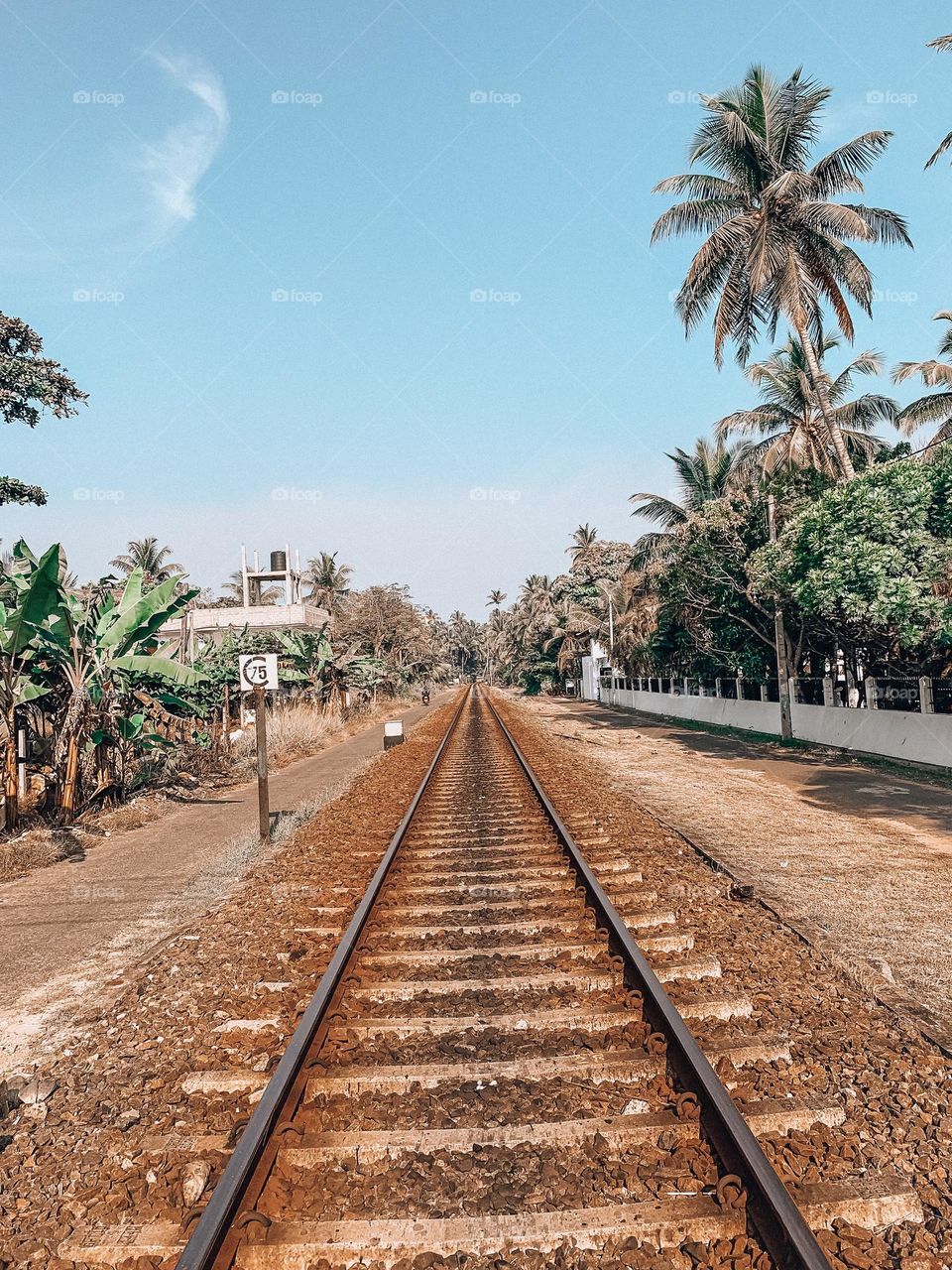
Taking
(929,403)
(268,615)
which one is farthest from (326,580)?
(929,403)

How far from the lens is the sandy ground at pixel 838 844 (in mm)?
5930

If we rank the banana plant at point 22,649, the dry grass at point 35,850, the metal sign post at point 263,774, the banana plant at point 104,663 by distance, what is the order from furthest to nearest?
the banana plant at point 104,663 → the metal sign post at point 263,774 → the banana plant at point 22,649 → the dry grass at point 35,850

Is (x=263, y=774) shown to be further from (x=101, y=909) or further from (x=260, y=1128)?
(x=260, y=1128)

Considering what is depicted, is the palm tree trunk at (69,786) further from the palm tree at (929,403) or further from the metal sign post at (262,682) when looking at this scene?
the palm tree at (929,403)

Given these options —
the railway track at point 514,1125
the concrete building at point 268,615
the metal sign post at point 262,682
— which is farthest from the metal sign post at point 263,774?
the concrete building at point 268,615

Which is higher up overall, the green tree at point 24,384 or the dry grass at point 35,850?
the green tree at point 24,384

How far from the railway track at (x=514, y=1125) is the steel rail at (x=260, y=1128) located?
1cm

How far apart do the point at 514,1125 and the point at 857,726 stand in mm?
18576

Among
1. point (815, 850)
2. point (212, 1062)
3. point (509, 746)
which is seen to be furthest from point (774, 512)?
point (212, 1062)

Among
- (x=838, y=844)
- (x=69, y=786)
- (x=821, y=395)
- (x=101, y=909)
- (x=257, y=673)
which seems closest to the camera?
(x=101, y=909)

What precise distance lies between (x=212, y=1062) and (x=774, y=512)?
22757 millimetres

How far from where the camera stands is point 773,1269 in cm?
272

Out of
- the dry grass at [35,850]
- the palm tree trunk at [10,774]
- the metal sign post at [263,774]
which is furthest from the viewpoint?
the palm tree trunk at [10,774]

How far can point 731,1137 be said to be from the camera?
3.23 meters
